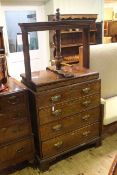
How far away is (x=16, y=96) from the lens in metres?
1.76

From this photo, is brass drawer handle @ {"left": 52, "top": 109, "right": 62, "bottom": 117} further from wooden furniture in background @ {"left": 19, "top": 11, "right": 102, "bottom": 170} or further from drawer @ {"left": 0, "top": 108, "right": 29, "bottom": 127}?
drawer @ {"left": 0, "top": 108, "right": 29, "bottom": 127}

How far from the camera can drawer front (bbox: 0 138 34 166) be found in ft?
6.01

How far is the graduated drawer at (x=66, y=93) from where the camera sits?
1835mm

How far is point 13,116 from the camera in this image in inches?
70.4

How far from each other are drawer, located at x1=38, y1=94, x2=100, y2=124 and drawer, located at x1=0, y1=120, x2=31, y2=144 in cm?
15

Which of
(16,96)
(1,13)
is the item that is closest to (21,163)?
(16,96)

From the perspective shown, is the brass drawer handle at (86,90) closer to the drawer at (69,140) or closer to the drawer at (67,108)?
the drawer at (67,108)

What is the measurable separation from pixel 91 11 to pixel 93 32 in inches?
22.3

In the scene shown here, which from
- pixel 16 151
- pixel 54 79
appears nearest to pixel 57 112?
pixel 54 79

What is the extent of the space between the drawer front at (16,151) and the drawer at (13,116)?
0.77 feet

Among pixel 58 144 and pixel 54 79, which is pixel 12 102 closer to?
pixel 54 79

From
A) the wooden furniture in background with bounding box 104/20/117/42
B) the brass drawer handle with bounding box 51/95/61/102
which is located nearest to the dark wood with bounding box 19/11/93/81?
the brass drawer handle with bounding box 51/95/61/102

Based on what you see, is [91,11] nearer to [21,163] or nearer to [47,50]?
[47,50]

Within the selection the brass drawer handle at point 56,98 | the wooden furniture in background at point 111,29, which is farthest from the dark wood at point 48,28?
the wooden furniture in background at point 111,29
